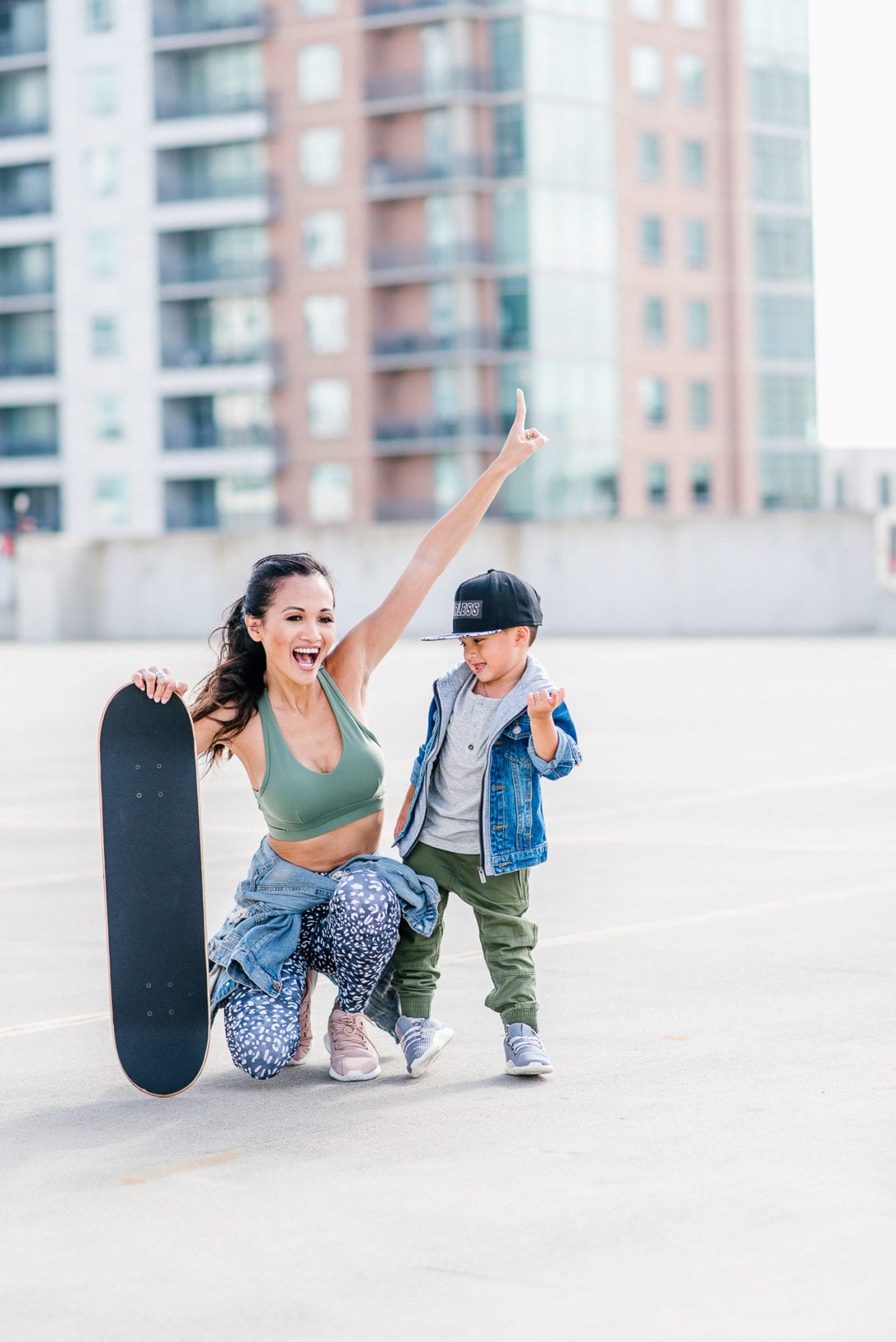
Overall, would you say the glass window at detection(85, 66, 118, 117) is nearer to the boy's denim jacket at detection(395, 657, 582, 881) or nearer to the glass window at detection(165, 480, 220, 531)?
the glass window at detection(165, 480, 220, 531)

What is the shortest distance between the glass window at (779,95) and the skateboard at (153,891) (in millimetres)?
82973

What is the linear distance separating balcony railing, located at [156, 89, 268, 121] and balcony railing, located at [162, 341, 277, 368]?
8925 millimetres

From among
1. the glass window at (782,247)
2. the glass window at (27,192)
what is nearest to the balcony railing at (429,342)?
the glass window at (782,247)

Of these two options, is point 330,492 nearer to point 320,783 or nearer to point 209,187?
point 209,187

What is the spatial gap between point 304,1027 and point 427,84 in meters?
78.4

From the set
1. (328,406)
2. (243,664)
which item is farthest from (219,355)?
(243,664)

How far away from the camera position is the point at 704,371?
84.4 meters

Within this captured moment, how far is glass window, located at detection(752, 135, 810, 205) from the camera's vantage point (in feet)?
279

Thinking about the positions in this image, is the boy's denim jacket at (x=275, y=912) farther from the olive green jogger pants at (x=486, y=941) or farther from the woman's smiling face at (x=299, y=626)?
the woman's smiling face at (x=299, y=626)

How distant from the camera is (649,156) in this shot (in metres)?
82.5

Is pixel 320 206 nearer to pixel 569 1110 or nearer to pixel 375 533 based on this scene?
pixel 375 533

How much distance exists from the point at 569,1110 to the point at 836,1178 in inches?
36.2

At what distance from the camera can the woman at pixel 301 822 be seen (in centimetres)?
588

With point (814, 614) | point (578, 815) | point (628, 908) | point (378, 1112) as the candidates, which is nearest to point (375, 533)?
point (814, 614)
